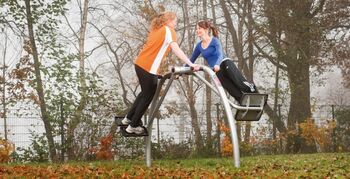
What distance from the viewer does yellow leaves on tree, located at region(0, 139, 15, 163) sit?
13.2 meters

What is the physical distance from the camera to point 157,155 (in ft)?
47.9

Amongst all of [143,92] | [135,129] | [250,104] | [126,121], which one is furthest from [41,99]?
[250,104]

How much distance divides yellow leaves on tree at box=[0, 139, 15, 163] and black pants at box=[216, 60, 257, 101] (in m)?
6.79

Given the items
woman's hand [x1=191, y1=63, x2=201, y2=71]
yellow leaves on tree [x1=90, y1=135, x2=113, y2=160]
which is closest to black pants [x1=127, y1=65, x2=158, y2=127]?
woman's hand [x1=191, y1=63, x2=201, y2=71]

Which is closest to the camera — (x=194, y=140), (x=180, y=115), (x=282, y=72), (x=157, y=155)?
(x=157, y=155)

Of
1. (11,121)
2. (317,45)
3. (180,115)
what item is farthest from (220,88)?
(317,45)

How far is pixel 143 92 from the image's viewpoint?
320 inches

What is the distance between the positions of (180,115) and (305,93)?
176 inches

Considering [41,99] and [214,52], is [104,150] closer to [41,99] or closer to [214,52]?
[41,99]

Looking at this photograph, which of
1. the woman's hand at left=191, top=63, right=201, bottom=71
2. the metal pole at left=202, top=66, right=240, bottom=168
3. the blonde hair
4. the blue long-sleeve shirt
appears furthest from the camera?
the blue long-sleeve shirt

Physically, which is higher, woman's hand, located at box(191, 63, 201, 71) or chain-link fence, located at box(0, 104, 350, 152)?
woman's hand, located at box(191, 63, 201, 71)

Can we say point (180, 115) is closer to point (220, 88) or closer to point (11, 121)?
point (11, 121)

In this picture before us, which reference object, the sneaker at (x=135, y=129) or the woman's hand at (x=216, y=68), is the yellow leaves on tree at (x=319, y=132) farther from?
the woman's hand at (x=216, y=68)

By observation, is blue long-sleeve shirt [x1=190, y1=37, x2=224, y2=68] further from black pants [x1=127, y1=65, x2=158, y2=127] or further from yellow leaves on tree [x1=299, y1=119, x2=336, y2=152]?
yellow leaves on tree [x1=299, y1=119, x2=336, y2=152]
